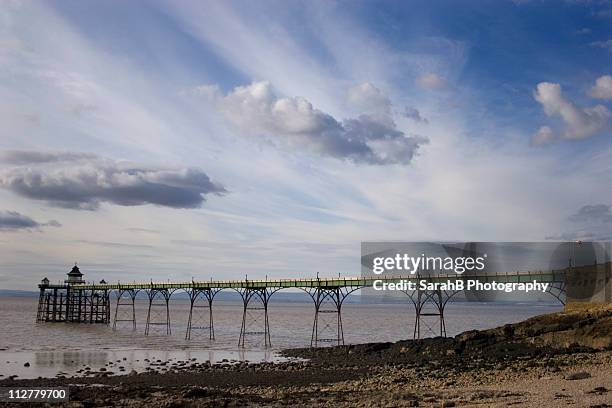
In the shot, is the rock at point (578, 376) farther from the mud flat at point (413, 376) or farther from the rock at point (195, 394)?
the rock at point (195, 394)

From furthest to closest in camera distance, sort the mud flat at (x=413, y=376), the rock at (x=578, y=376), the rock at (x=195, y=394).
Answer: the rock at (x=195, y=394) → the rock at (x=578, y=376) → the mud flat at (x=413, y=376)

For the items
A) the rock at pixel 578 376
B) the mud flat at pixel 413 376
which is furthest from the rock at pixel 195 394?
the rock at pixel 578 376

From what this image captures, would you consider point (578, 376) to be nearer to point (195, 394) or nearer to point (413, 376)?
point (413, 376)

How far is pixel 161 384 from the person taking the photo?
29.4m

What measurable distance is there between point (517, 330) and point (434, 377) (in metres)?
15.2

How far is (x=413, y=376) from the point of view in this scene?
95.8ft

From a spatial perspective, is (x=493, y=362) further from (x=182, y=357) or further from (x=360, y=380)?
(x=182, y=357)

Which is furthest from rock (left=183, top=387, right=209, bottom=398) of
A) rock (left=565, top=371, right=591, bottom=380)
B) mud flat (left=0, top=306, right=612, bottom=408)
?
rock (left=565, top=371, right=591, bottom=380)

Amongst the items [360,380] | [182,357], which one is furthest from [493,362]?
[182,357]

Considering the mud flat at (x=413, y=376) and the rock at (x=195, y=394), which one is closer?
the mud flat at (x=413, y=376)

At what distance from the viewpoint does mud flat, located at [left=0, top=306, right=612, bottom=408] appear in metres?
21.5

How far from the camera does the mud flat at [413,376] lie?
70.6ft

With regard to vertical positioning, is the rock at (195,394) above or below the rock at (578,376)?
below

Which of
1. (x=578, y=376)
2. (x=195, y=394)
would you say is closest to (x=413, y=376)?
→ (x=578, y=376)
